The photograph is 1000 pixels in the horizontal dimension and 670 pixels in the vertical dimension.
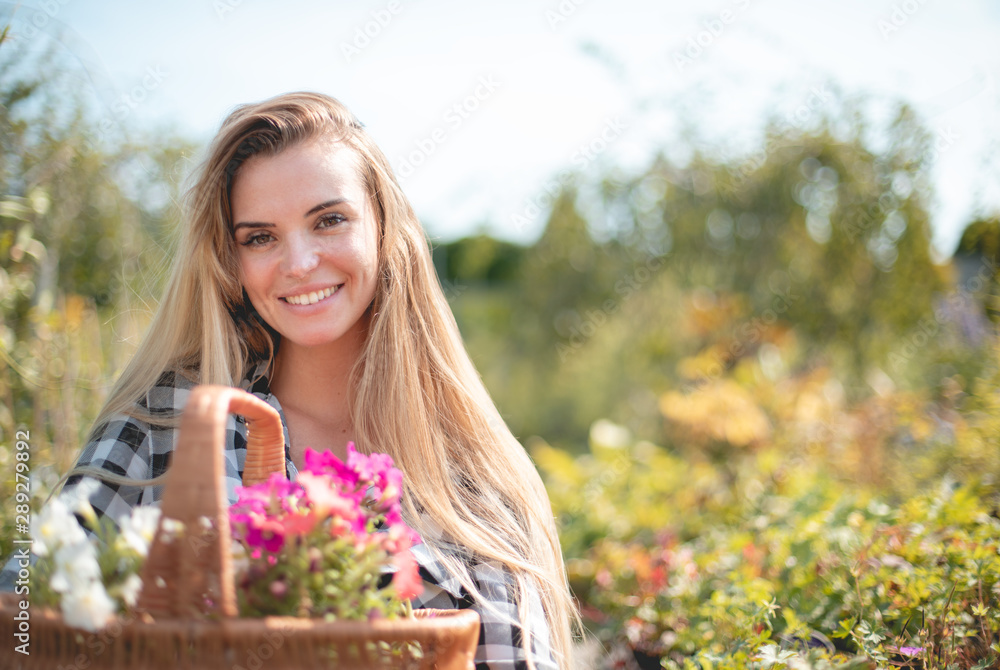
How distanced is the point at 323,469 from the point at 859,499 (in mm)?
2206

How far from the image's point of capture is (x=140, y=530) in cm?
83

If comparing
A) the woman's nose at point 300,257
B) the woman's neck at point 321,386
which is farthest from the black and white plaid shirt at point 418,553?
the woman's nose at point 300,257

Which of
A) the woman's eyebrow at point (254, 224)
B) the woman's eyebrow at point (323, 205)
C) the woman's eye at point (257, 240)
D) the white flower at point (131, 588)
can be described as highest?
the woman's eyebrow at point (323, 205)

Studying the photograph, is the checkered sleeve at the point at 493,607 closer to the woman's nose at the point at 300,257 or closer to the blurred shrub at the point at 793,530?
the blurred shrub at the point at 793,530

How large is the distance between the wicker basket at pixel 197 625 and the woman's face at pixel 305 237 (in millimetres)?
778

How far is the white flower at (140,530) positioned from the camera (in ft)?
2.68

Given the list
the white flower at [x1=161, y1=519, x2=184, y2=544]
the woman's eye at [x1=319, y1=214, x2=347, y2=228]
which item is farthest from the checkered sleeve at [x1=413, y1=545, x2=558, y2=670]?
the woman's eye at [x1=319, y1=214, x2=347, y2=228]

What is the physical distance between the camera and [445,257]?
9.54m

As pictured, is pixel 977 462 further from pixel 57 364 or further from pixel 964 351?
pixel 57 364

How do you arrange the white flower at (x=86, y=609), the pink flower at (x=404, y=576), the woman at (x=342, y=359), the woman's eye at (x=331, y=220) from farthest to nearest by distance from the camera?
1. the woman's eye at (x=331, y=220)
2. the woman at (x=342, y=359)
3. the pink flower at (x=404, y=576)
4. the white flower at (x=86, y=609)

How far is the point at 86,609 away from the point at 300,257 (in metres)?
0.95

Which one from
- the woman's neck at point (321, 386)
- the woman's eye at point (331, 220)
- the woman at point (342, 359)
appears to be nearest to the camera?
the woman at point (342, 359)

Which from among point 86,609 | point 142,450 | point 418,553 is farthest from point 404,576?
point 142,450

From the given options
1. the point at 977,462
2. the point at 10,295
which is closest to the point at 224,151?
the point at 10,295
